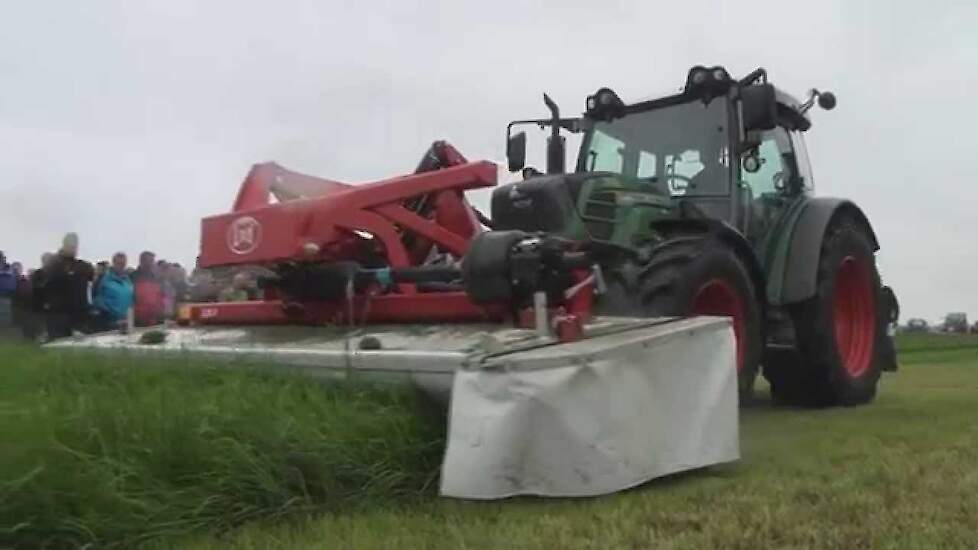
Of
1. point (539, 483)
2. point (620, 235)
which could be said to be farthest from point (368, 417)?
point (620, 235)

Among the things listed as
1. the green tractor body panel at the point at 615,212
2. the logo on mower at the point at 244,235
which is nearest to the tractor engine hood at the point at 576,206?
the green tractor body panel at the point at 615,212

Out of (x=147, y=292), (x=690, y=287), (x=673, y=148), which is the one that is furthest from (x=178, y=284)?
(x=690, y=287)

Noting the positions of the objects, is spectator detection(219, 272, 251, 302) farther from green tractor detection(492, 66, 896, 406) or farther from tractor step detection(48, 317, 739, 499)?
green tractor detection(492, 66, 896, 406)

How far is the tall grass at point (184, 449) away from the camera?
301cm

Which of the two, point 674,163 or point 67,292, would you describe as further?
point 67,292

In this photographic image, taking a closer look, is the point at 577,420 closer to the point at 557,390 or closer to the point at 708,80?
the point at 557,390

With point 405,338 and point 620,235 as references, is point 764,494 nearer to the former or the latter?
point 405,338

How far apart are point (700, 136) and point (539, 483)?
3.68 m

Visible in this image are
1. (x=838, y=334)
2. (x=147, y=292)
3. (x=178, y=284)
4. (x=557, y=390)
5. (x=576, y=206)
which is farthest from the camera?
(x=178, y=284)

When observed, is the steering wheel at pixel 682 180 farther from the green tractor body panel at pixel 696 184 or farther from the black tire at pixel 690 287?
the black tire at pixel 690 287

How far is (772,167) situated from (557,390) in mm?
4081

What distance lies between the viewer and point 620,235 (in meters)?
6.25

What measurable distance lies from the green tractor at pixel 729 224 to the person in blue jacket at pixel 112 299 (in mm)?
3822

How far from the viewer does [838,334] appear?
757 centimetres
